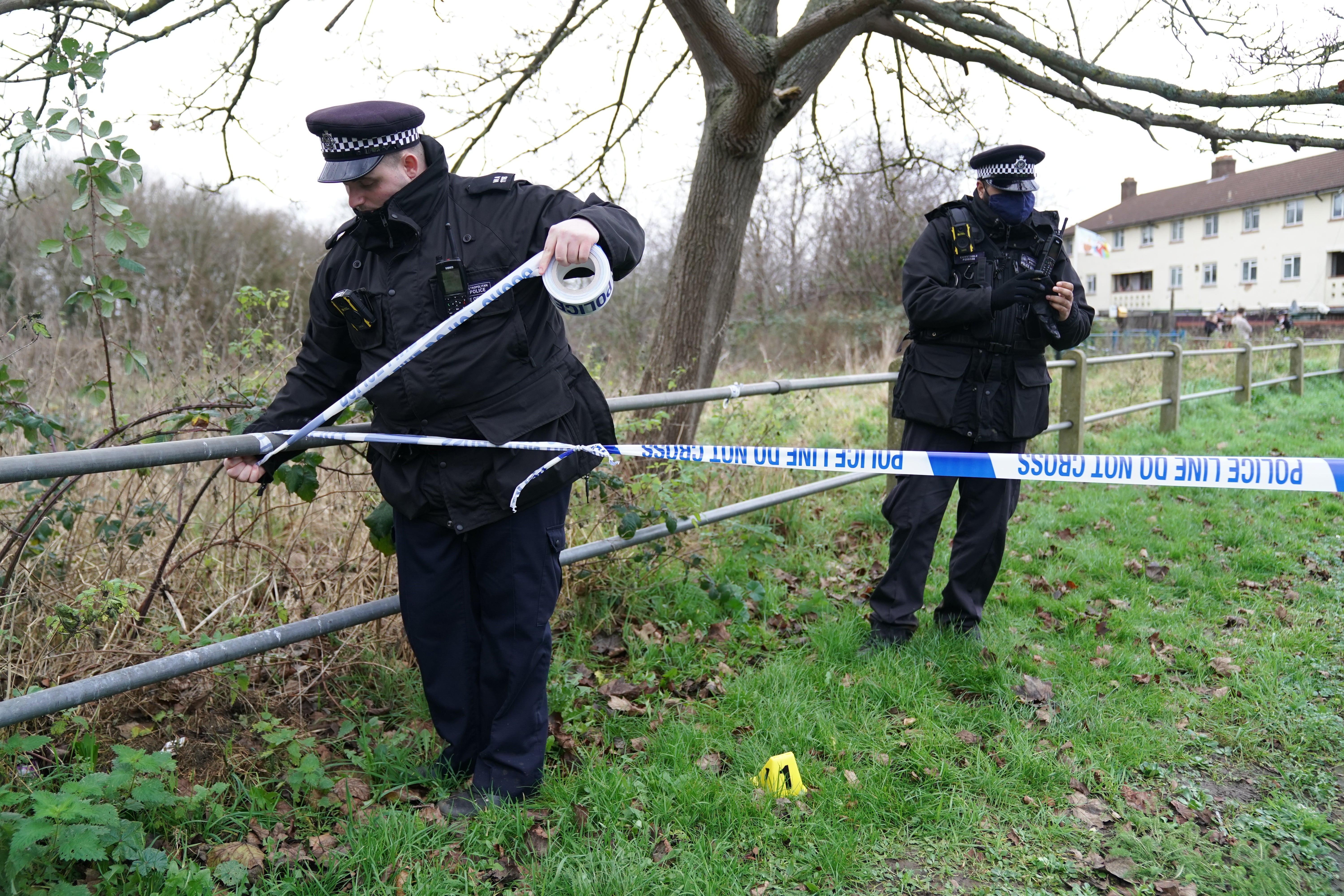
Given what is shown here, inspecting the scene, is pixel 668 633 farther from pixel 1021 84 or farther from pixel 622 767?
pixel 1021 84

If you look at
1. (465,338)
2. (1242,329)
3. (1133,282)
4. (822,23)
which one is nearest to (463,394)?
(465,338)

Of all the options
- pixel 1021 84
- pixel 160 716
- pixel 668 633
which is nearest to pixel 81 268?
pixel 160 716

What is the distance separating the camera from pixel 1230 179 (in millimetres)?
50250

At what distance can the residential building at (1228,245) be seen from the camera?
41.8 meters

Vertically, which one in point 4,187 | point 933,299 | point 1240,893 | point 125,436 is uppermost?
point 4,187

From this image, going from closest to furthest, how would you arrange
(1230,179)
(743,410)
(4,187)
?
(4,187) < (743,410) < (1230,179)

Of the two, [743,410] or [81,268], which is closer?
[81,268]

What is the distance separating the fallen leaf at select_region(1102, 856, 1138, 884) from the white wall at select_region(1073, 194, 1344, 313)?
4078 cm

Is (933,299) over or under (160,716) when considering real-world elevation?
over

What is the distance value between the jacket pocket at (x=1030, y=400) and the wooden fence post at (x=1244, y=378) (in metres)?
9.02

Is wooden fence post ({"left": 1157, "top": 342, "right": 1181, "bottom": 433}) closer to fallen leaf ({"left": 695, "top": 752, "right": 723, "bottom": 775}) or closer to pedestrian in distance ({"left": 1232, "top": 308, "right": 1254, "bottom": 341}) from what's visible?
pedestrian in distance ({"left": 1232, "top": 308, "right": 1254, "bottom": 341})

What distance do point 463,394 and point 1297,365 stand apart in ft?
44.3

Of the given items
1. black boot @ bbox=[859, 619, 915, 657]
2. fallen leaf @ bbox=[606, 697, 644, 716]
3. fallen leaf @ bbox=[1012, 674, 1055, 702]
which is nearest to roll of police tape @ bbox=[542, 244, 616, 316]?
fallen leaf @ bbox=[606, 697, 644, 716]

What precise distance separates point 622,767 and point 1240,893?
5.82ft
